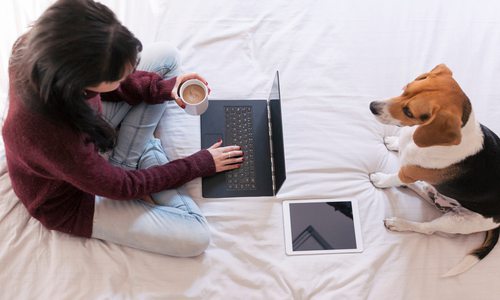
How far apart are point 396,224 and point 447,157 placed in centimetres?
29

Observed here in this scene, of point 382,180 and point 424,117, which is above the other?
point 424,117

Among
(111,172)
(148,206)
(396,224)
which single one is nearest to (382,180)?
(396,224)

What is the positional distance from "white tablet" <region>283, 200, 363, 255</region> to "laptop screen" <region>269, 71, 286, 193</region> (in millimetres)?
117

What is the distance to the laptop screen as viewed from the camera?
4.57 feet

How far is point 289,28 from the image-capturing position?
176cm

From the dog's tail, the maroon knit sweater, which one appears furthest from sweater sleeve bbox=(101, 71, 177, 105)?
the dog's tail

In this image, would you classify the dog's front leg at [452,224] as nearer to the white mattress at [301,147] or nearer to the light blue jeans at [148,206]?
the white mattress at [301,147]

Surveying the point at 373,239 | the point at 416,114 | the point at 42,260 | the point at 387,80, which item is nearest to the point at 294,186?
the point at 373,239

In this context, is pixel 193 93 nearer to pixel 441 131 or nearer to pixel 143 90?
pixel 143 90

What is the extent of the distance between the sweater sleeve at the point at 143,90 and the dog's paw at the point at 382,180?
0.79 metres

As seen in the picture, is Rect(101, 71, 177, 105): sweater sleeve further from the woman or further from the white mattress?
the white mattress

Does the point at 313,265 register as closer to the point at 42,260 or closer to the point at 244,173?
the point at 244,173

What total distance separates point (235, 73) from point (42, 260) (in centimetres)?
96

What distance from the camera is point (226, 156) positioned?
4.92 ft
